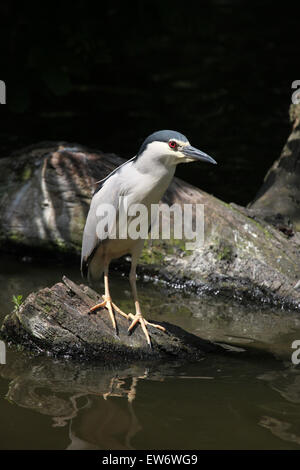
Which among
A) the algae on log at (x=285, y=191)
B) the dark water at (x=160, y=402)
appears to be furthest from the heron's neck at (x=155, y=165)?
the algae on log at (x=285, y=191)

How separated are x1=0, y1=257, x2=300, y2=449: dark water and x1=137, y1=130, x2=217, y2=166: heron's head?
5.00 ft

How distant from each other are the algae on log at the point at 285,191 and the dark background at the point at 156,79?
4.30ft

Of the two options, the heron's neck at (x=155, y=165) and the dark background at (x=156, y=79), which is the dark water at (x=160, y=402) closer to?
the heron's neck at (x=155, y=165)

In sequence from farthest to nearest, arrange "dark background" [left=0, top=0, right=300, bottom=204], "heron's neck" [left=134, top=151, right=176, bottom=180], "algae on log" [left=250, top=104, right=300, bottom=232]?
"algae on log" [left=250, top=104, right=300, bottom=232] → "dark background" [left=0, top=0, right=300, bottom=204] → "heron's neck" [left=134, top=151, right=176, bottom=180]

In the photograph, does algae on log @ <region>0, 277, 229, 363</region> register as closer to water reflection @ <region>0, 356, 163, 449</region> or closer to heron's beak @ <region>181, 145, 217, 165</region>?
water reflection @ <region>0, 356, 163, 449</region>

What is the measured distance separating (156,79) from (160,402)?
1095cm

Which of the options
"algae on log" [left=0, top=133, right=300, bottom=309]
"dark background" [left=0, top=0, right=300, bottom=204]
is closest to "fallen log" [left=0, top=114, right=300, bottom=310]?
"algae on log" [left=0, top=133, right=300, bottom=309]

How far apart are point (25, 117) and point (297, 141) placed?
19.3ft

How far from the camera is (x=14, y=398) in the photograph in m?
5.02

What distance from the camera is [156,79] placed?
15.1 metres

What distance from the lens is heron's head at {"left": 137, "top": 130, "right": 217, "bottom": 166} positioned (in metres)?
5.18

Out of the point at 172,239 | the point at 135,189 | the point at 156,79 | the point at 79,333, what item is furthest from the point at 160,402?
the point at 156,79

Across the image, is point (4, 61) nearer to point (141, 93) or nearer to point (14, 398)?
point (14, 398)
